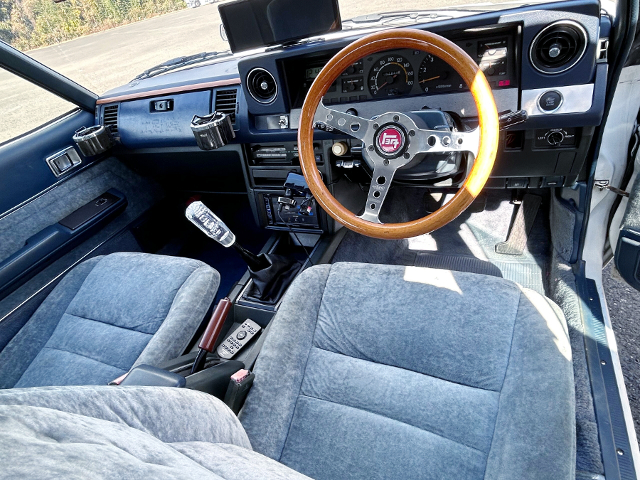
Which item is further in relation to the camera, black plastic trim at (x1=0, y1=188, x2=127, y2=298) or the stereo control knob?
black plastic trim at (x1=0, y1=188, x2=127, y2=298)

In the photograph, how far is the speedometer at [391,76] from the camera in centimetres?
156

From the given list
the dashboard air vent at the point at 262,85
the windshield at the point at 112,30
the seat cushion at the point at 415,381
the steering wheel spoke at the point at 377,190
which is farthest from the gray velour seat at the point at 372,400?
the windshield at the point at 112,30

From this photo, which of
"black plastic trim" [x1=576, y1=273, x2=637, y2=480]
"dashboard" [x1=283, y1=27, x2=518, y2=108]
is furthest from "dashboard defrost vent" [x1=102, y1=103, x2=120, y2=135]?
"black plastic trim" [x1=576, y1=273, x2=637, y2=480]

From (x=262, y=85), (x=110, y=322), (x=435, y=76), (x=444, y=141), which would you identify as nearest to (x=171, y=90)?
(x=262, y=85)

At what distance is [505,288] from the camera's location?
112 cm

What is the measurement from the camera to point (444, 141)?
1.20m

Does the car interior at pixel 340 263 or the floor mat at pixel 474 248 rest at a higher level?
the car interior at pixel 340 263

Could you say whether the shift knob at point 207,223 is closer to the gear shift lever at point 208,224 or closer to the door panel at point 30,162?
the gear shift lever at point 208,224

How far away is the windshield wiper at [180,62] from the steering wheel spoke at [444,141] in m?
1.47

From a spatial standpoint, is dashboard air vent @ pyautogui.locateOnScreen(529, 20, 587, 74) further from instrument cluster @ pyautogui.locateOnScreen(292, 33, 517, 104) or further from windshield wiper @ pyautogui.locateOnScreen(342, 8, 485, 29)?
windshield wiper @ pyautogui.locateOnScreen(342, 8, 485, 29)

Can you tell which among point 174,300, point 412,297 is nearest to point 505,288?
point 412,297

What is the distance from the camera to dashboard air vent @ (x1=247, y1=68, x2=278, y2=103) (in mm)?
1757

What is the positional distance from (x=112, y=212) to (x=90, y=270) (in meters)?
0.64

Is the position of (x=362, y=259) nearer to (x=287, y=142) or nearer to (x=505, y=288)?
(x=287, y=142)
